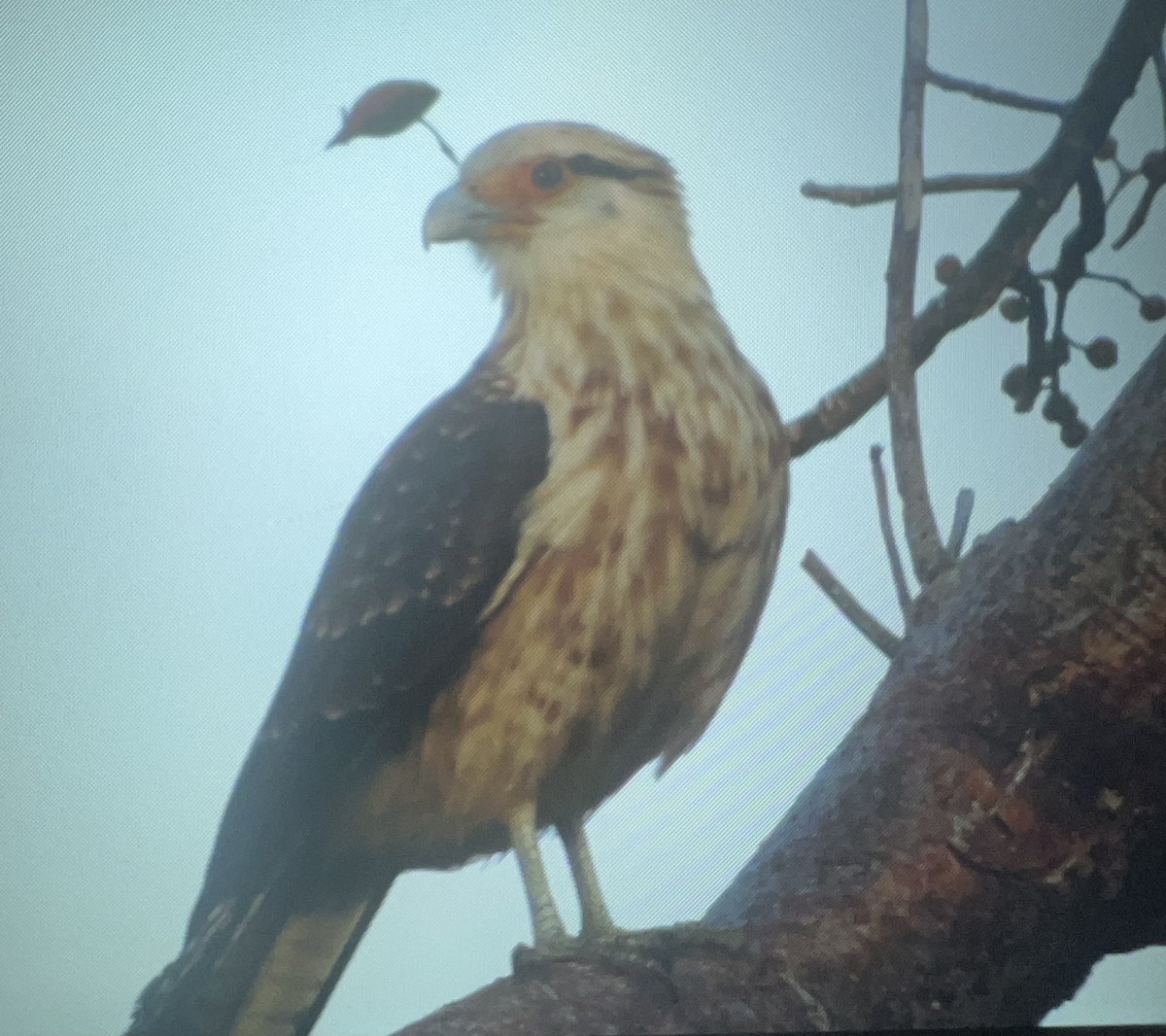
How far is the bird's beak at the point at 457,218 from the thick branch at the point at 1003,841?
790mm

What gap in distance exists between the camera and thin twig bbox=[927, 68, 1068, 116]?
139 centimetres

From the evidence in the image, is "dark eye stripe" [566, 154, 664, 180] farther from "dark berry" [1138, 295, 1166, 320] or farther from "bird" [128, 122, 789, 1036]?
"dark berry" [1138, 295, 1166, 320]

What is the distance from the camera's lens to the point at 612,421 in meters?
1.36

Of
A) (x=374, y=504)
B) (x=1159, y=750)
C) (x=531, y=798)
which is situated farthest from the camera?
(x=374, y=504)

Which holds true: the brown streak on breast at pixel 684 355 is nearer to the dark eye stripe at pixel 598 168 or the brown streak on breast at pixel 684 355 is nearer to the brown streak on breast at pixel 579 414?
the brown streak on breast at pixel 579 414

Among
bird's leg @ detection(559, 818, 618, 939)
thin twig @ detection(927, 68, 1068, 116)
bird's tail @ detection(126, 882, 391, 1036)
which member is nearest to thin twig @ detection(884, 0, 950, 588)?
thin twig @ detection(927, 68, 1068, 116)

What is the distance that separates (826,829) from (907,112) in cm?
83

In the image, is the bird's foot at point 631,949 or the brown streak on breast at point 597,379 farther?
the brown streak on breast at point 597,379

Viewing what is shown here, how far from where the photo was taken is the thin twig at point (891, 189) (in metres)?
1.37

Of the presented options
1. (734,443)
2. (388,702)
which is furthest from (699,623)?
(388,702)

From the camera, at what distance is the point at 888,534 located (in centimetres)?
139

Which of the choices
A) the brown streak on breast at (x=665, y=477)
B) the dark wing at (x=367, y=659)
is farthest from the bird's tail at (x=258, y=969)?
the brown streak on breast at (x=665, y=477)

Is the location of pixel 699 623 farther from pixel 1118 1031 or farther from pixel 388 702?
pixel 1118 1031

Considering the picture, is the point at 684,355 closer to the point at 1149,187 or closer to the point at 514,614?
the point at 514,614
